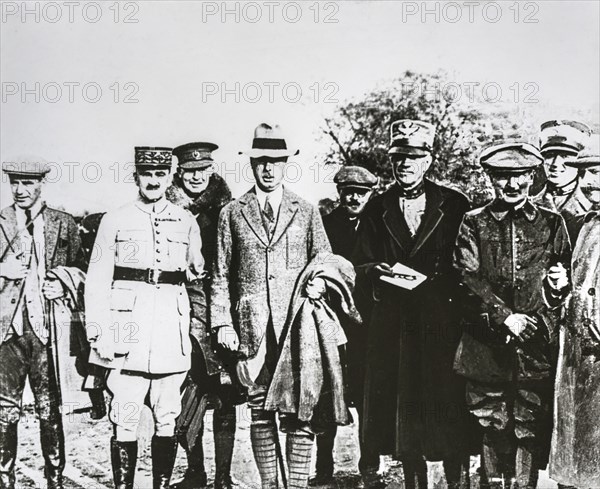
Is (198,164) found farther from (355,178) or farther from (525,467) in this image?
(525,467)

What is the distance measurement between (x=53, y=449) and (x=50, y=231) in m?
1.56

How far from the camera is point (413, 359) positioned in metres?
Answer: 4.64

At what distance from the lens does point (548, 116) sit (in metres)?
4.90

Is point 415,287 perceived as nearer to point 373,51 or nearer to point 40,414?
point 373,51

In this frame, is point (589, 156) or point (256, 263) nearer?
point (256, 263)

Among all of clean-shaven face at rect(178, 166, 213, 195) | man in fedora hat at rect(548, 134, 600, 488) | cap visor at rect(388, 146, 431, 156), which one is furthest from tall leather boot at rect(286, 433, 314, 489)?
cap visor at rect(388, 146, 431, 156)

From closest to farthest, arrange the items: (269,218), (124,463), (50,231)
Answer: (124,463) → (269,218) → (50,231)

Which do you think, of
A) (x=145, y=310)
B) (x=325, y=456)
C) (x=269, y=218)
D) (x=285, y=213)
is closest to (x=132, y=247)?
(x=145, y=310)

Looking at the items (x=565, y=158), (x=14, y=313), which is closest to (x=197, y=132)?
(x=14, y=313)

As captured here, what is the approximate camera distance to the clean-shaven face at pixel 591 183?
4.87 metres

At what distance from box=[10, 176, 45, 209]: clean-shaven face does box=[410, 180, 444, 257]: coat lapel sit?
2.77 meters

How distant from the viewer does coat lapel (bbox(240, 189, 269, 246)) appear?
185 inches

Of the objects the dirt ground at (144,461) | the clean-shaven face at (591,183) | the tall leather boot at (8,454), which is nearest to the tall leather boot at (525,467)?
the dirt ground at (144,461)

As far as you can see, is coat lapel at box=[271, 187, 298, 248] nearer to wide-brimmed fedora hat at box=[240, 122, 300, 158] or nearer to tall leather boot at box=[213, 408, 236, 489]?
wide-brimmed fedora hat at box=[240, 122, 300, 158]
